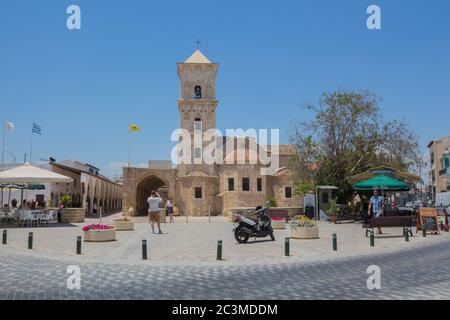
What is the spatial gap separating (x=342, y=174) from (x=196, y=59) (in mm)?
27073

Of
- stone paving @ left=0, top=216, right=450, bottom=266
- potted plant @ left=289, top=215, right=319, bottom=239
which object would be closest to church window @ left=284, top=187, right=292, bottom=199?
stone paving @ left=0, top=216, right=450, bottom=266

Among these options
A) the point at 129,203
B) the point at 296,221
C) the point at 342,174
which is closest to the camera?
the point at 296,221

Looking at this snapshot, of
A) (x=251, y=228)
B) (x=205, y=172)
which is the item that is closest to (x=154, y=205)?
(x=251, y=228)

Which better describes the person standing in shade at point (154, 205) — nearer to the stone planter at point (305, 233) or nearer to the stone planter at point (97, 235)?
the stone planter at point (97, 235)

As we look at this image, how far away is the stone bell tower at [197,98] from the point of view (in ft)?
149

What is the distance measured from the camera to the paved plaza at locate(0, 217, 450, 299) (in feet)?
22.6

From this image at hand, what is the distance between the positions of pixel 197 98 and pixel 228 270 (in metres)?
38.5

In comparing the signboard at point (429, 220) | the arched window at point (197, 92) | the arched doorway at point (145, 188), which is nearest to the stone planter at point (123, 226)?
the signboard at point (429, 220)

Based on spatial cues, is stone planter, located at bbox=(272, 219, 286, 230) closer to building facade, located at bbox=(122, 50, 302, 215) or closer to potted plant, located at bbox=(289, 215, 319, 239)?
potted plant, located at bbox=(289, 215, 319, 239)

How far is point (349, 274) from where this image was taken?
8.48m

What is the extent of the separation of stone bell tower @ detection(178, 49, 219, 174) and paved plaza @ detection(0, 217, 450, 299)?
31631 mm

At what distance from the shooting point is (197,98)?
46.4 meters
